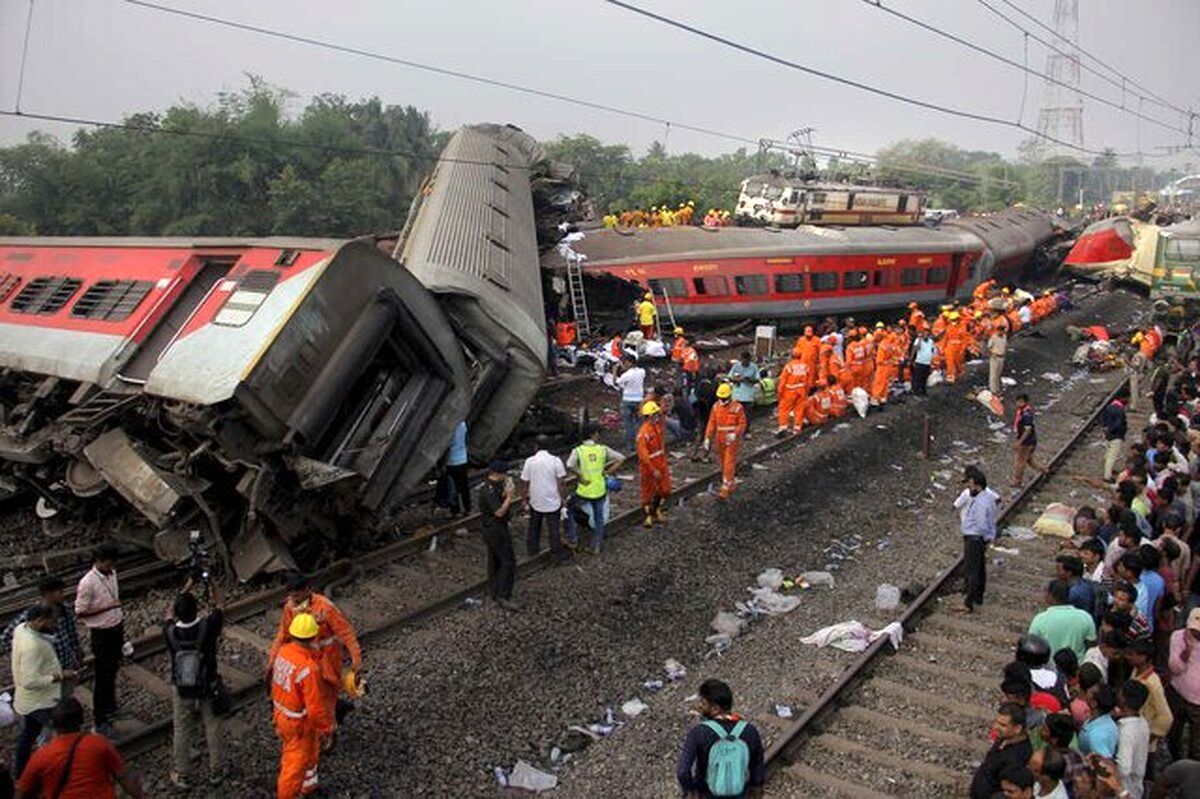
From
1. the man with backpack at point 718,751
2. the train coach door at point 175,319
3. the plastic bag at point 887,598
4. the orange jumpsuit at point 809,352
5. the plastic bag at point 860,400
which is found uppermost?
the train coach door at point 175,319

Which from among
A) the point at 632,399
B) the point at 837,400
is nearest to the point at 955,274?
the point at 837,400

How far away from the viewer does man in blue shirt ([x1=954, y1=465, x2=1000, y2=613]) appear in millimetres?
8219

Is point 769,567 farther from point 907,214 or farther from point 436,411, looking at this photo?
point 907,214

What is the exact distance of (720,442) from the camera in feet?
36.7

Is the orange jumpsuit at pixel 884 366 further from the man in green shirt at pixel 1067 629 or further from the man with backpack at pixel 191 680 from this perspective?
the man with backpack at pixel 191 680

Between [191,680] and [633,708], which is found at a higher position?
[191,680]

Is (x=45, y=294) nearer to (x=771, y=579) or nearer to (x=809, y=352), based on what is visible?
(x=771, y=579)

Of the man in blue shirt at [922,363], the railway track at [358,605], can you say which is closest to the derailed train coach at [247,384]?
the railway track at [358,605]

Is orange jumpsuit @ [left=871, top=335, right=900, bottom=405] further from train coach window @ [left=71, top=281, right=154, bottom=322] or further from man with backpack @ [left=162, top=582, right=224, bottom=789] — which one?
man with backpack @ [left=162, top=582, right=224, bottom=789]

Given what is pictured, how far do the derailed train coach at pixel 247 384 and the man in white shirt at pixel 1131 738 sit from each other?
18.6 feet

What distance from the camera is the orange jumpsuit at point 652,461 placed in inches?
398

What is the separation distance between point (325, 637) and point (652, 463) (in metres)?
5.09

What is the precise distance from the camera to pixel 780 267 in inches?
827

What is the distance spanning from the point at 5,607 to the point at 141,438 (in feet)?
5.84
